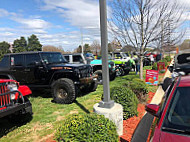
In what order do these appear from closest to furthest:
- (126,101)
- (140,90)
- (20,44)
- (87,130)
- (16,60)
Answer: (87,130)
(126,101)
(140,90)
(16,60)
(20,44)

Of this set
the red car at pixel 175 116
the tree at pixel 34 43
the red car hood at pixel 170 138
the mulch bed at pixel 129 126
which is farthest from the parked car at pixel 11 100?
the tree at pixel 34 43

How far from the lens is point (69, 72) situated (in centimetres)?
598

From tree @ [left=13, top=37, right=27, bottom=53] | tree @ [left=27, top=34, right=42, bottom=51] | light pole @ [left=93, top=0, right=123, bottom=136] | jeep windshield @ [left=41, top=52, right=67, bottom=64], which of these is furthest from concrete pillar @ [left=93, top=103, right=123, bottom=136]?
tree @ [left=13, top=37, right=27, bottom=53]

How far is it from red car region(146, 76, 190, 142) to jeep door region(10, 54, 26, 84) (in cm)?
548

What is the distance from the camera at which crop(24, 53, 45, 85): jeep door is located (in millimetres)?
6297

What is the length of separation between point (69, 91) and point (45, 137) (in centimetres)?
219

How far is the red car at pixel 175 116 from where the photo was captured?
1839mm

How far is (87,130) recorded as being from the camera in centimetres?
240

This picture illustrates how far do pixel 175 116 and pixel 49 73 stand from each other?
4.97 metres

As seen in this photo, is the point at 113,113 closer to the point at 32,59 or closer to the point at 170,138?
the point at 170,138

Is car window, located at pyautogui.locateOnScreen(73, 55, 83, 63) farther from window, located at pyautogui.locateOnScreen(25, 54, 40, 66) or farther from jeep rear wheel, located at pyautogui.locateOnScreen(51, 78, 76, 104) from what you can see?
jeep rear wheel, located at pyautogui.locateOnScreen(51, 78, 76, 104)

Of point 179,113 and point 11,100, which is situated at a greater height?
point 179,113

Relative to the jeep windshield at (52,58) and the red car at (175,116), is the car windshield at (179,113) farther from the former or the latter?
the jeep windshield at (52,58)

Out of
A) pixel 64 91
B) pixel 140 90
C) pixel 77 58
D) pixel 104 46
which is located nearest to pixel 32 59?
pixel 64 91
